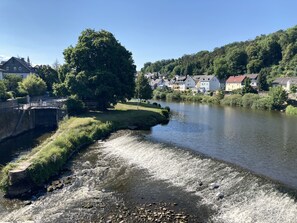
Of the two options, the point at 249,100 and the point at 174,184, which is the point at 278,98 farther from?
the point at 174,184

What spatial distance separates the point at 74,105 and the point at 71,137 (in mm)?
16642

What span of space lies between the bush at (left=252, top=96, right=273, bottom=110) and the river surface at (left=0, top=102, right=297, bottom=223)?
4132 centimetres

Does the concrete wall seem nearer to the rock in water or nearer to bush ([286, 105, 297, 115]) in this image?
the rock in water

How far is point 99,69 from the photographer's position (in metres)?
50.1

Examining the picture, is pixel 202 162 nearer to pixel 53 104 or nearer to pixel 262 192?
pixel 262 192

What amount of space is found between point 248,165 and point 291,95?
6052 cm

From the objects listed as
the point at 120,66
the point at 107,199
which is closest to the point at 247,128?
the point at 120,66

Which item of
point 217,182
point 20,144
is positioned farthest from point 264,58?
point 217,182

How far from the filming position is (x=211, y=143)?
110 feet

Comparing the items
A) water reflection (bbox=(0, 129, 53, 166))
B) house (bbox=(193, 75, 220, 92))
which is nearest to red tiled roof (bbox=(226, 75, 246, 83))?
house (bbox=(193, 75, 220, 92))

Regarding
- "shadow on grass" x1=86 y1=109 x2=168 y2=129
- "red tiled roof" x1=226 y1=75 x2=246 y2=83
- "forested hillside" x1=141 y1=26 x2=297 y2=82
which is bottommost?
"shadow on grass" x1=86 y1=109 x2=168 y2=129

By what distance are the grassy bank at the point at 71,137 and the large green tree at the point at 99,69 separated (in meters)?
3.66

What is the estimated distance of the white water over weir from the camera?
1761cm

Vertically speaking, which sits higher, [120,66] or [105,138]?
[120,66]
